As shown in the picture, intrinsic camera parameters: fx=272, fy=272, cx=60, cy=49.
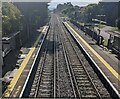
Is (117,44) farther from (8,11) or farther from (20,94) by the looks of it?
(20,94)

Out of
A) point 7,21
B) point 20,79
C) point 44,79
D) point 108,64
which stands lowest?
point 44,79

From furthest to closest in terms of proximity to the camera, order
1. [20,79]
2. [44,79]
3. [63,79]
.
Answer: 1. [44,79]
2. [63,79]
3. [20,79]

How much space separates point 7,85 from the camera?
58.7 feet

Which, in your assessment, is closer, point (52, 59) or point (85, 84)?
point (85, 84)

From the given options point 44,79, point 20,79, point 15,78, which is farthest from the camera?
point 44,79

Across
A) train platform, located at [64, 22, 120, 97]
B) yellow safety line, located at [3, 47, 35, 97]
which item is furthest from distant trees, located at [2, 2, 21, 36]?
train platform, located at [64, 22, 120, 97]

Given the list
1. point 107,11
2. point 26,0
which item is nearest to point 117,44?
point 26,0

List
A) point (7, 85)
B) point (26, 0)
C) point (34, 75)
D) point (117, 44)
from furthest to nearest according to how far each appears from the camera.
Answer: point (26, 0) < point (117, 44) < point (34, 75) < point (7, 85)

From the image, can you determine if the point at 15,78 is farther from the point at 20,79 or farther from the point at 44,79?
the point at 44,79

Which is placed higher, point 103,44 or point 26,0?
point 26,0

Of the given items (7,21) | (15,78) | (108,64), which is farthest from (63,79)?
(7,21)

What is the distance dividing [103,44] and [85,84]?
57.8 ft

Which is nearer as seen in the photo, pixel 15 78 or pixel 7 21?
pixel 15 78

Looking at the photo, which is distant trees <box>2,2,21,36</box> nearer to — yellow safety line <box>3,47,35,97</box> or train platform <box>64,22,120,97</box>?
yellow safety line <box>3,47,35,97</box>
